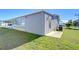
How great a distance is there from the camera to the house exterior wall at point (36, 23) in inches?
123

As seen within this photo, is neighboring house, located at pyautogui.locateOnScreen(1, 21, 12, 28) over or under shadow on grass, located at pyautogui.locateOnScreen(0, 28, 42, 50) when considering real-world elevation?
over

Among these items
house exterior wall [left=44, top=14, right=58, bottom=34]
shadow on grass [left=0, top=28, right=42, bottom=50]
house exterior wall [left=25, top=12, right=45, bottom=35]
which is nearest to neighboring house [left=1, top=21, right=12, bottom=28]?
shadow on grass [left=0, top=28, right=42, bottom=50]

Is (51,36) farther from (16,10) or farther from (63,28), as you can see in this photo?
(16,10)

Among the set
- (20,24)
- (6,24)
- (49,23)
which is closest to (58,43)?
(49,23)

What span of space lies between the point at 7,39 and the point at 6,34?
64 millimetres

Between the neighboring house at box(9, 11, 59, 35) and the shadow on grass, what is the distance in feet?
0.20

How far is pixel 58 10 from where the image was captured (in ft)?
10.3

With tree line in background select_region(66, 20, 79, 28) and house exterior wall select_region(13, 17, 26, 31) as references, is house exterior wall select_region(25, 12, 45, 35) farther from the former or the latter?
tree line in background select_region(66, 20, 79, 28)

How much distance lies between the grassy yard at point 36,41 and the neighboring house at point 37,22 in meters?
0.07

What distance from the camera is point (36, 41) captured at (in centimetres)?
313

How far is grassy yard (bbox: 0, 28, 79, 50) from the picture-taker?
3112 mm

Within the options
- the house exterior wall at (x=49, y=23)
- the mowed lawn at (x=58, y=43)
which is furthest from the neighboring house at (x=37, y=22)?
the mowed lawn at (x=58, y=43)
